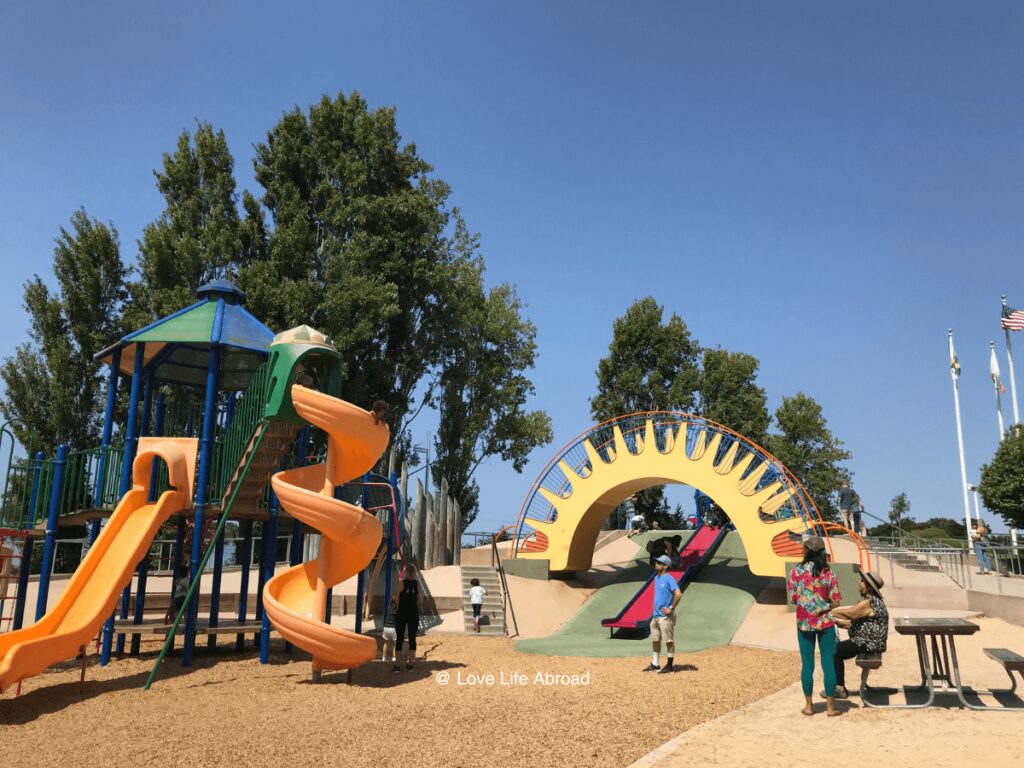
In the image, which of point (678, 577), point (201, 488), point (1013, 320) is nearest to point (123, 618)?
→ point (201, 488)

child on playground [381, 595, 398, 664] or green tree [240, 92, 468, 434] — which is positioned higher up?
green tree [240, 92, 468, 434]

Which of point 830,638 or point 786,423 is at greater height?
point 786,423

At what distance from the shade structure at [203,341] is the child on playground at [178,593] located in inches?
155

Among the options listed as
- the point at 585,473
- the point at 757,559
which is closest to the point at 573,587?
the point at 585,473

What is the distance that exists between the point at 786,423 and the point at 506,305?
14829 mm

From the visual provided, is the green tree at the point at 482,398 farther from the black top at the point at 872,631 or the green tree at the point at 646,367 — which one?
the black top at the point at 872,631

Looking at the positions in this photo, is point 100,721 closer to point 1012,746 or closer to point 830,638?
point 830,638

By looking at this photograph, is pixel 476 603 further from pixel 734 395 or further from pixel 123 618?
pixel 734 395

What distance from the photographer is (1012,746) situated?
5742mm

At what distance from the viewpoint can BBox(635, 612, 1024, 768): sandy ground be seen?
5.66 meters

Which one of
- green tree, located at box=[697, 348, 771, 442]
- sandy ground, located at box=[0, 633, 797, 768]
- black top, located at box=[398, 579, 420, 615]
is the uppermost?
green tree, located at box=[697, 348, 771, 442]

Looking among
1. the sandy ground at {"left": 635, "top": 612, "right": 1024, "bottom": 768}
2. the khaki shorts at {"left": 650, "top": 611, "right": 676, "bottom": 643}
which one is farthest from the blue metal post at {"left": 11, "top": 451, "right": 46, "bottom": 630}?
the sandy ground at {"left": 635, "top": 612, "right": 1024, "bottom": 768}

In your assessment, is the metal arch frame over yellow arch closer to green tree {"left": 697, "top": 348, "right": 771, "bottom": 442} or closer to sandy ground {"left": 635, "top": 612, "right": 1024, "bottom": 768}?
sandy ground {"left": 635, "top": 612, "right": 1024, "bottom": 768}

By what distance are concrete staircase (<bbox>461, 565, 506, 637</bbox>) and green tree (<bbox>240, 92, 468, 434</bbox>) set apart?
10.3m
